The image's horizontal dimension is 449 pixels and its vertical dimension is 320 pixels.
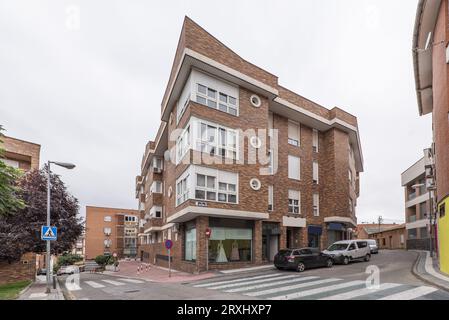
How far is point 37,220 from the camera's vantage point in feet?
62.5

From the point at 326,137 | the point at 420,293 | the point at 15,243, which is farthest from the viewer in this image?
the point at 326,137

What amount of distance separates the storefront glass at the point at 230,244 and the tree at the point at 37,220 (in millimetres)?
8550

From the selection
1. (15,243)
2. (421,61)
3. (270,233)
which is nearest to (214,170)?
(270,233)

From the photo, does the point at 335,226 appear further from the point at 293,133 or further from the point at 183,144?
the point at 183,144

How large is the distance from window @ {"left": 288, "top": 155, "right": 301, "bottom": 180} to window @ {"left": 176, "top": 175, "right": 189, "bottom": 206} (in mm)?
9308

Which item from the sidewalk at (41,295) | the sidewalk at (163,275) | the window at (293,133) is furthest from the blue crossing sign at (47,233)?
the window at (293,133)

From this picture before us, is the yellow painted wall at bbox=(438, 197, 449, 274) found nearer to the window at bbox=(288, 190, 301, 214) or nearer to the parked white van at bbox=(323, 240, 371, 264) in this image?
the parked white van at bbox=(323, 240, 371, 264)

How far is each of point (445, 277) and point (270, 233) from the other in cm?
1215

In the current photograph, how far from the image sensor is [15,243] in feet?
59.4

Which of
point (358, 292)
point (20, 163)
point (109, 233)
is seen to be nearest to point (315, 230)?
point (358, 292)

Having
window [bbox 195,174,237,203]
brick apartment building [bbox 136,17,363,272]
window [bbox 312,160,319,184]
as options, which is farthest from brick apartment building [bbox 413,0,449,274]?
window [bbox 312,160,319,184]

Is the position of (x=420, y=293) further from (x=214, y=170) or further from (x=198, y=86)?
(x=198, y=86)

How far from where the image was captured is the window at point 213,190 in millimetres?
19391

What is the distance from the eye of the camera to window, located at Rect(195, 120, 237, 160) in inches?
778
